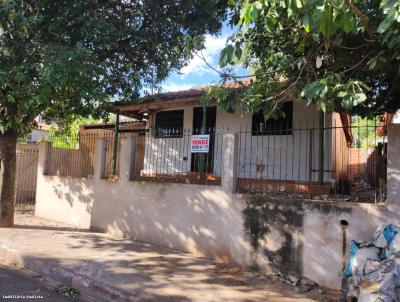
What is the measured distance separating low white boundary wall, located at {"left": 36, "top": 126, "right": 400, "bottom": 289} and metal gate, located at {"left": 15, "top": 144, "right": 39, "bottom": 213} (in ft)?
14.5

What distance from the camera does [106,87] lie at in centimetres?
977

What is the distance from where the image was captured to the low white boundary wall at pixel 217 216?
19.1 ft

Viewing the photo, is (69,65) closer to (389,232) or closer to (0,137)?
(0,137)

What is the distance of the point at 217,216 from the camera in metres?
7.56

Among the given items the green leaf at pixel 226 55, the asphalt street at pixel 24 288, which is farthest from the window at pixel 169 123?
the green leaf at pixel 226 55

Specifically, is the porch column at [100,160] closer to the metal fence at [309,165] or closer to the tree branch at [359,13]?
the metal fence at [309,165]

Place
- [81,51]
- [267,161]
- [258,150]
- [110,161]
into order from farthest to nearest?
[110,161], [258,150], [267,161], [81,51]

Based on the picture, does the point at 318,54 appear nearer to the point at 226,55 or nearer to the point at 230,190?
the point at 226,55

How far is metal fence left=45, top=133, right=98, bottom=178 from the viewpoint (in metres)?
12.5

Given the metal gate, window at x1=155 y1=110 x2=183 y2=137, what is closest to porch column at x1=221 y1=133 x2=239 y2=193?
window at x1=155 y1=110 x2=183 y2=137

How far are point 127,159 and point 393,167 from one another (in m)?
6.10

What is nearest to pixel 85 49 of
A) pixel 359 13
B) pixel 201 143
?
pixel 201 143

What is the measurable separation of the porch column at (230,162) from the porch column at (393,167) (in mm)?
2743

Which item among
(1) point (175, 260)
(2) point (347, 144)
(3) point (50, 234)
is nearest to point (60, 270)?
(1) point (175, 260)
